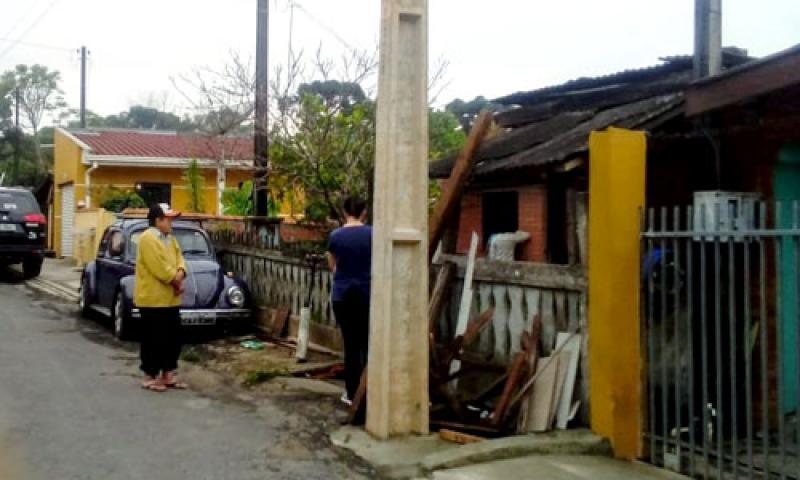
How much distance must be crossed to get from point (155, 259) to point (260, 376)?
157 cm

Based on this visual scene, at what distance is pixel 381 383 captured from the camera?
686 centimetres

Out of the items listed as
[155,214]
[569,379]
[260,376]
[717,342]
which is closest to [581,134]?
[569,379]

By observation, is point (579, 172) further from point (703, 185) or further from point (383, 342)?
point (383, 342)

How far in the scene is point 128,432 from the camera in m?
7.02

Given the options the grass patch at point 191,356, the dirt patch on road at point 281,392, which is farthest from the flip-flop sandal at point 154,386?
the grass patch at point 191,356

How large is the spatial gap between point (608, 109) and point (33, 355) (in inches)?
275

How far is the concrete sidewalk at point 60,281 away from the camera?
18375 mm

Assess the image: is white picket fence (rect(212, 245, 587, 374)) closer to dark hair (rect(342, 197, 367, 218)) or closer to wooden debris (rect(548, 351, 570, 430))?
wooden debris (rect(548, 351, 570, 430))

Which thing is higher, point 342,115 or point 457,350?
point 342,115

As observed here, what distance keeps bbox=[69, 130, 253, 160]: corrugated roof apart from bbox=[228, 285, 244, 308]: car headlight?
8.74 m

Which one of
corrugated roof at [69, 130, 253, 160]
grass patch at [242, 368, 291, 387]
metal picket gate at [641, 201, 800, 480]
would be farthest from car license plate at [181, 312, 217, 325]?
corrugated roof at [69, 130, 253, 160]

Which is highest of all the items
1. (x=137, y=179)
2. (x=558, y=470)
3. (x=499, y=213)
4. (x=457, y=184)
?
(x=137, y=179)

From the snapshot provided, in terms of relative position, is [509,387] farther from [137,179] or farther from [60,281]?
[137,179]

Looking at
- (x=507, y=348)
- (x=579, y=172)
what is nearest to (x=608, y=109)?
(x=579, y=172)
